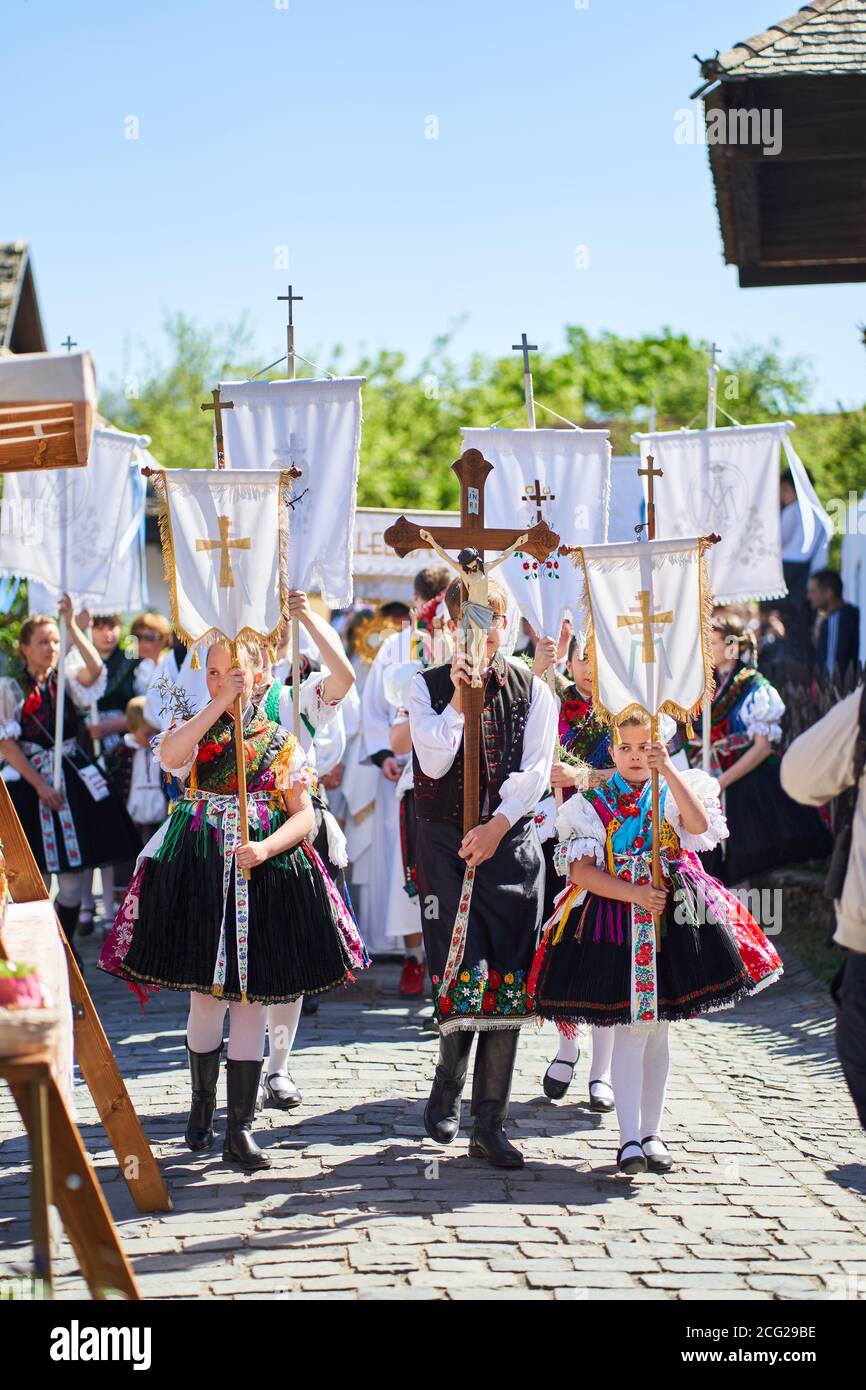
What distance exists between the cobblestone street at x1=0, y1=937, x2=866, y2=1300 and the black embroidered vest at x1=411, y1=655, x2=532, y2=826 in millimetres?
1247

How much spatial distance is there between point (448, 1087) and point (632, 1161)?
74 cm

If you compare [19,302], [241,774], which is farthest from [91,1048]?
[19,302]

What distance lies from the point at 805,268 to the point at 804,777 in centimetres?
581

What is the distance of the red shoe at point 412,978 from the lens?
903 centimetres

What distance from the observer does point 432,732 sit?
5.80 m

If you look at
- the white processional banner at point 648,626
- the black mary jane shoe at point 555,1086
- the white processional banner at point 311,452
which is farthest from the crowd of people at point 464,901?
the white processional banner at point 311,452

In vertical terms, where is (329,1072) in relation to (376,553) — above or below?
below

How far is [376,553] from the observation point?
12.8 meters

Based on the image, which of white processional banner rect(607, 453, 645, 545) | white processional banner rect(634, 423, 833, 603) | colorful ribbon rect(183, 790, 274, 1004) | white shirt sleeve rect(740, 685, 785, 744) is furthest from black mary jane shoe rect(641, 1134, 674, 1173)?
white processional banner rect(607, 453, 645, 545)

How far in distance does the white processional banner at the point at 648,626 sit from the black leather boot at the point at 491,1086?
3.94 feet

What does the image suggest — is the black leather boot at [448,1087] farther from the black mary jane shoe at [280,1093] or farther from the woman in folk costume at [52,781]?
the woman in folk costume at [52,781]

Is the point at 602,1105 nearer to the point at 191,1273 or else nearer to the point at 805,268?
the point at 191,1273
